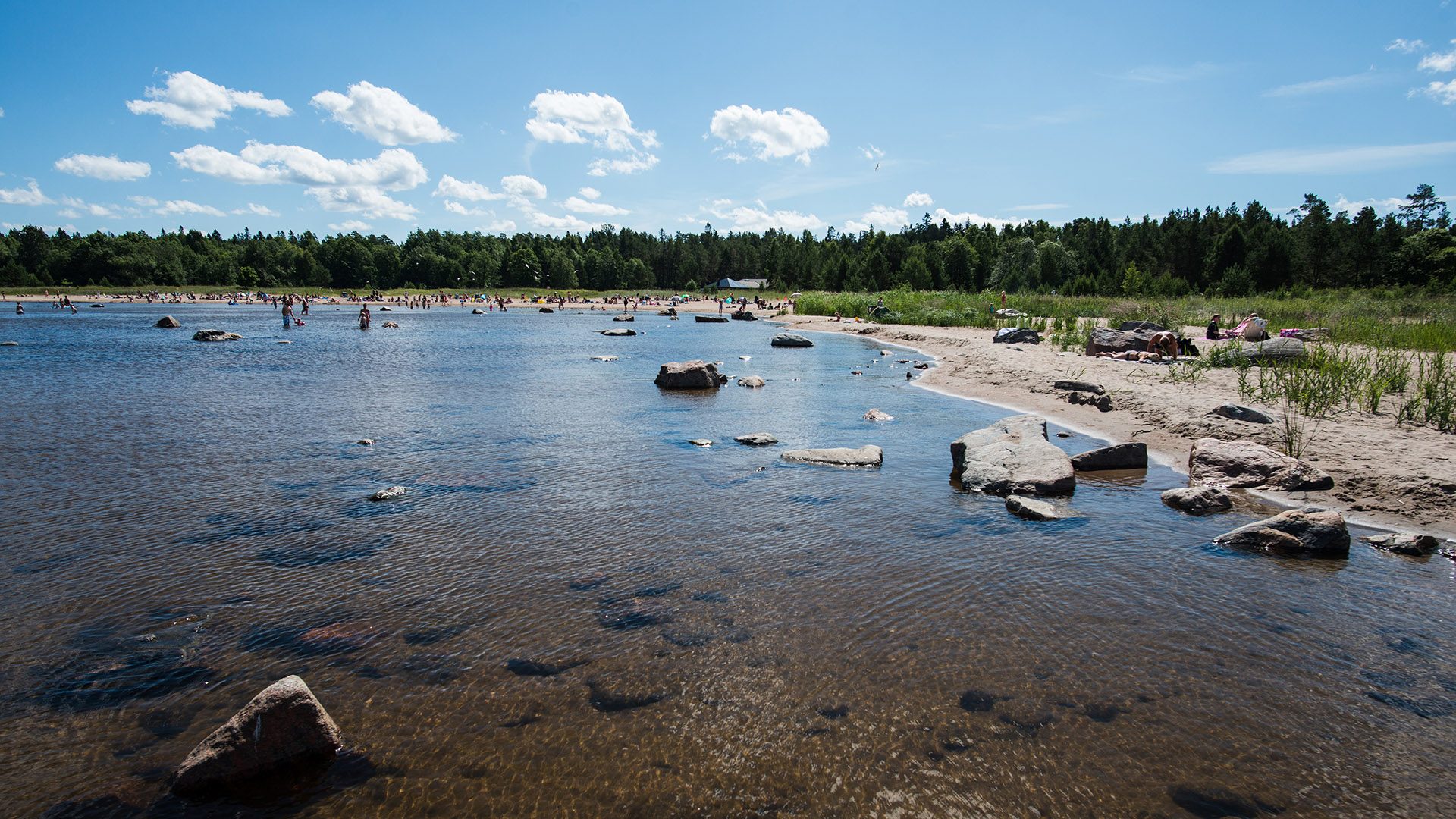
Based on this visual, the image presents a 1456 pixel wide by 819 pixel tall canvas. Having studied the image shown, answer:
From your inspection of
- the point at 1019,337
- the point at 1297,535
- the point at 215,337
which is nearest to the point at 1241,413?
the point at 1297,535

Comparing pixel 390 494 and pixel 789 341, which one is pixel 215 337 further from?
pixel 390 494

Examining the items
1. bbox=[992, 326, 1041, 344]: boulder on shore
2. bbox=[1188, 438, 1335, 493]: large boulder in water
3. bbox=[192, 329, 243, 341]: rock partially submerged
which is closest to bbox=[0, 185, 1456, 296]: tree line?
bbox=[992, 326, 1041, 344]: boulder on shore

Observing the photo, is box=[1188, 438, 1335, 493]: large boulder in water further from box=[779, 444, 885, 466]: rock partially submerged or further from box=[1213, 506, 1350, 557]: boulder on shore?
box=[779, 444, 885, 466]: rock partially submerged

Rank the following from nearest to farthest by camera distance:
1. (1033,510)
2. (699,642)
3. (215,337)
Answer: (699,642), (1033,510), (215,337)

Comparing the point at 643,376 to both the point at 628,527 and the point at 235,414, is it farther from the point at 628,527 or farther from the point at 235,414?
the point at 628,527

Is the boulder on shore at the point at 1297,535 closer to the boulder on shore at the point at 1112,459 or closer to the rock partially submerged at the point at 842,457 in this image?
the boulder on shore at the point at 1112,459

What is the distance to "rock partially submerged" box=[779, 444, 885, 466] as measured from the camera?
15.8m

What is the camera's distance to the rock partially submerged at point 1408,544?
10227 mm

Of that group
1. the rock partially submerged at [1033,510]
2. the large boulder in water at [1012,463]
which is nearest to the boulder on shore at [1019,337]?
Answer: the large boulder in water at [1012,463]

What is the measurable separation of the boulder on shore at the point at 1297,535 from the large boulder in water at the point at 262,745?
40.1 feet

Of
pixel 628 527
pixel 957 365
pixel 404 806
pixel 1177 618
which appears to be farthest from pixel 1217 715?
pixel 957 365

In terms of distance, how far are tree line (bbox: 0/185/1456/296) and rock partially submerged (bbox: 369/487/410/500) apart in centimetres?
7407

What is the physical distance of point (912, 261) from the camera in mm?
129250

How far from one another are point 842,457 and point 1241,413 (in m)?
9.75
